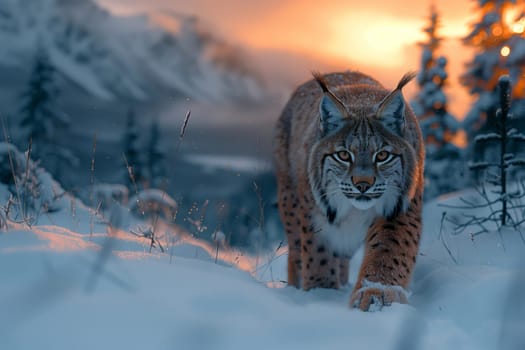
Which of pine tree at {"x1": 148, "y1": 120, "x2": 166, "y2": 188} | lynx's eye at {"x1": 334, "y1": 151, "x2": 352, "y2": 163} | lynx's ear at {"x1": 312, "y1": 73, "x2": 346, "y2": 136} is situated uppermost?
lynx's ear at {"x1": 312, "y1": 73, "x2": 346, "y2": 136}

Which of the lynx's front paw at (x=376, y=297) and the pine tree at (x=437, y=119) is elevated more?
the pine tree at (x=437, y=119)

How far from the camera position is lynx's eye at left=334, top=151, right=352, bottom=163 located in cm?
436

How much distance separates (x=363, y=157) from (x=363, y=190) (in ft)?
0.83

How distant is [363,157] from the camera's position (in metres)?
4.27

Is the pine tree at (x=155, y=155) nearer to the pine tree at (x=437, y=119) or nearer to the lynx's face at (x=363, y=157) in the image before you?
the pine tree at (x=437, y=119)

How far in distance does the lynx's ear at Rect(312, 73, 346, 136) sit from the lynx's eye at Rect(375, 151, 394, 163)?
444 mm

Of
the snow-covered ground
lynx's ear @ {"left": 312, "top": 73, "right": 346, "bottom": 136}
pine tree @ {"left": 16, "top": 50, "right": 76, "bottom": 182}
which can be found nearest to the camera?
the snow-covered ground

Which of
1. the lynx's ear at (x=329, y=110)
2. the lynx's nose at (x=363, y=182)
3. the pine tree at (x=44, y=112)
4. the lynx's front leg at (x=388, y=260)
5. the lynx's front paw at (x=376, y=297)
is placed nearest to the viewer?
the lynx's front paw at (x=376, y=297)

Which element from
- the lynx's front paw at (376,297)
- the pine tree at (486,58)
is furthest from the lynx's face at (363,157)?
the pine tree at (486,58)

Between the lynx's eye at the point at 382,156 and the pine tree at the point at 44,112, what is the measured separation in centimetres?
2133

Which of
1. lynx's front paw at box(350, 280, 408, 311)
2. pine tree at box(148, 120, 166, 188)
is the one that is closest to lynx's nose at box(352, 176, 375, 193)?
lynx's front paw at box(350, 280, 408, 311)

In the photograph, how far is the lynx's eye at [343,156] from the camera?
436 cm

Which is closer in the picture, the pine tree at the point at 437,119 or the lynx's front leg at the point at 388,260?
the lynx's front leg at the point at 388,260

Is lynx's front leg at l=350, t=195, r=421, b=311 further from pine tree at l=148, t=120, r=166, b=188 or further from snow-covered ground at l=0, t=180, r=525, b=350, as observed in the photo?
pine tree at l=148, t=120, r=166, b=188
